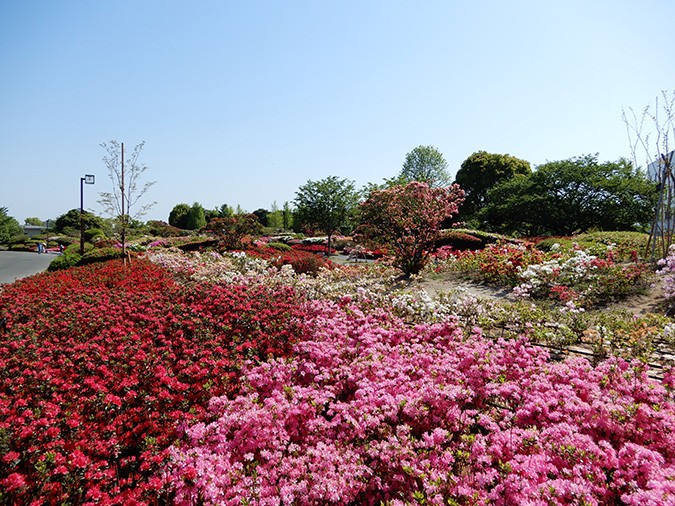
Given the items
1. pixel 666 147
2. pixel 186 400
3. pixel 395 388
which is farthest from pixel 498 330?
pixel 666 147

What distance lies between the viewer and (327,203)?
86.8 ft

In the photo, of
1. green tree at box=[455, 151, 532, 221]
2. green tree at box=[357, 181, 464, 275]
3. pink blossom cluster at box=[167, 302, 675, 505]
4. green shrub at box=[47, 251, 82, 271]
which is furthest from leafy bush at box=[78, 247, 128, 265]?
green tree at box=[455, 151, 532, 221]

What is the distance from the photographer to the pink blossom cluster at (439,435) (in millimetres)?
2461

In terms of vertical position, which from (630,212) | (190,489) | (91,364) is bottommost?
(190,489)

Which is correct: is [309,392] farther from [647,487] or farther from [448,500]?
[647,487]

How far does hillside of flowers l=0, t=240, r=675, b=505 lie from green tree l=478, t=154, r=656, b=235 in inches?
842

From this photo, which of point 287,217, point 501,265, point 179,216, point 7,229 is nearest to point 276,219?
→ point 287,217

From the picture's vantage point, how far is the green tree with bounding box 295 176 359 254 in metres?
26.5

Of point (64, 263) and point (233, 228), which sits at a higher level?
point (233, 228)

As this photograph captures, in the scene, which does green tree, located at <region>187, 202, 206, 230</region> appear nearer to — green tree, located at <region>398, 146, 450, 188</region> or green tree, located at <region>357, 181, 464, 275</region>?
green tree, located at <region>398, 146, 450, 188</region>

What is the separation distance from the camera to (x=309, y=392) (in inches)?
148

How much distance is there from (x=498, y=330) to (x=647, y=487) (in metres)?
3.78

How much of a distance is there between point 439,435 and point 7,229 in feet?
159

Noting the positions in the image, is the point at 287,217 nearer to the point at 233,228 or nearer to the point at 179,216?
the point at 179,216
